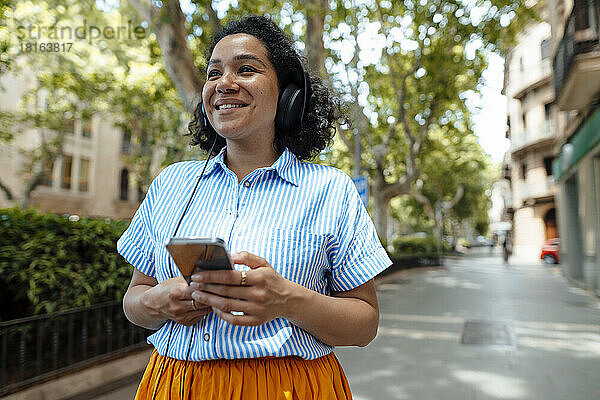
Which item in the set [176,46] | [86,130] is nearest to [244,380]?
[176,46]

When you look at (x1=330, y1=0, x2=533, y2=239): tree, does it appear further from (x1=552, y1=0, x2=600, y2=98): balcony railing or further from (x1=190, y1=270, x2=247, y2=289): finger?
(x1=190, y1=270, x2=247, y2=289): finger

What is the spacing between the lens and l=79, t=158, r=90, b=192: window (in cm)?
2880

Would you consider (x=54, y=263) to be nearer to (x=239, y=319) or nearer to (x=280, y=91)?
(x=280, y=91)

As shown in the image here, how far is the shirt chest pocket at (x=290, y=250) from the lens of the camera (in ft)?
4.52

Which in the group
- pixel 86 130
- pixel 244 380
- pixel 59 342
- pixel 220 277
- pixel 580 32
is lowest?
pixel 59 342

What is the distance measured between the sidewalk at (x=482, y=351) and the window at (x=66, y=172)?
21566 mm

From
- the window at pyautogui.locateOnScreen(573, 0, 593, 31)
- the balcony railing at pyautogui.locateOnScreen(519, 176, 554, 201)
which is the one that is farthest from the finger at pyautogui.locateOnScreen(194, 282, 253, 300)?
the balcony railing at pyautogui.locateOnScreen(519, 176, 554, 201)

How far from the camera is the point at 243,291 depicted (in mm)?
1120

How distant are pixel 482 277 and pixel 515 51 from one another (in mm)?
20946

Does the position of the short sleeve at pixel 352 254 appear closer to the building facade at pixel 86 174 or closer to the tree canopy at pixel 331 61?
the tree canopy at pixel 331 61

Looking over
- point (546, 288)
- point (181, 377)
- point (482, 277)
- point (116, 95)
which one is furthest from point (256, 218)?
point (482, 277)

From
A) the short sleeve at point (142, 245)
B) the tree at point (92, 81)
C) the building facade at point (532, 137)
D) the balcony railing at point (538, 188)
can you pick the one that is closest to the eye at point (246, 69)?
the short sleeve at point (142, 245)

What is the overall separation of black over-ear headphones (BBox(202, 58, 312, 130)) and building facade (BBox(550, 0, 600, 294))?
33.3 ft

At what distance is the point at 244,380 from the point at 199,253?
1.59 ft
